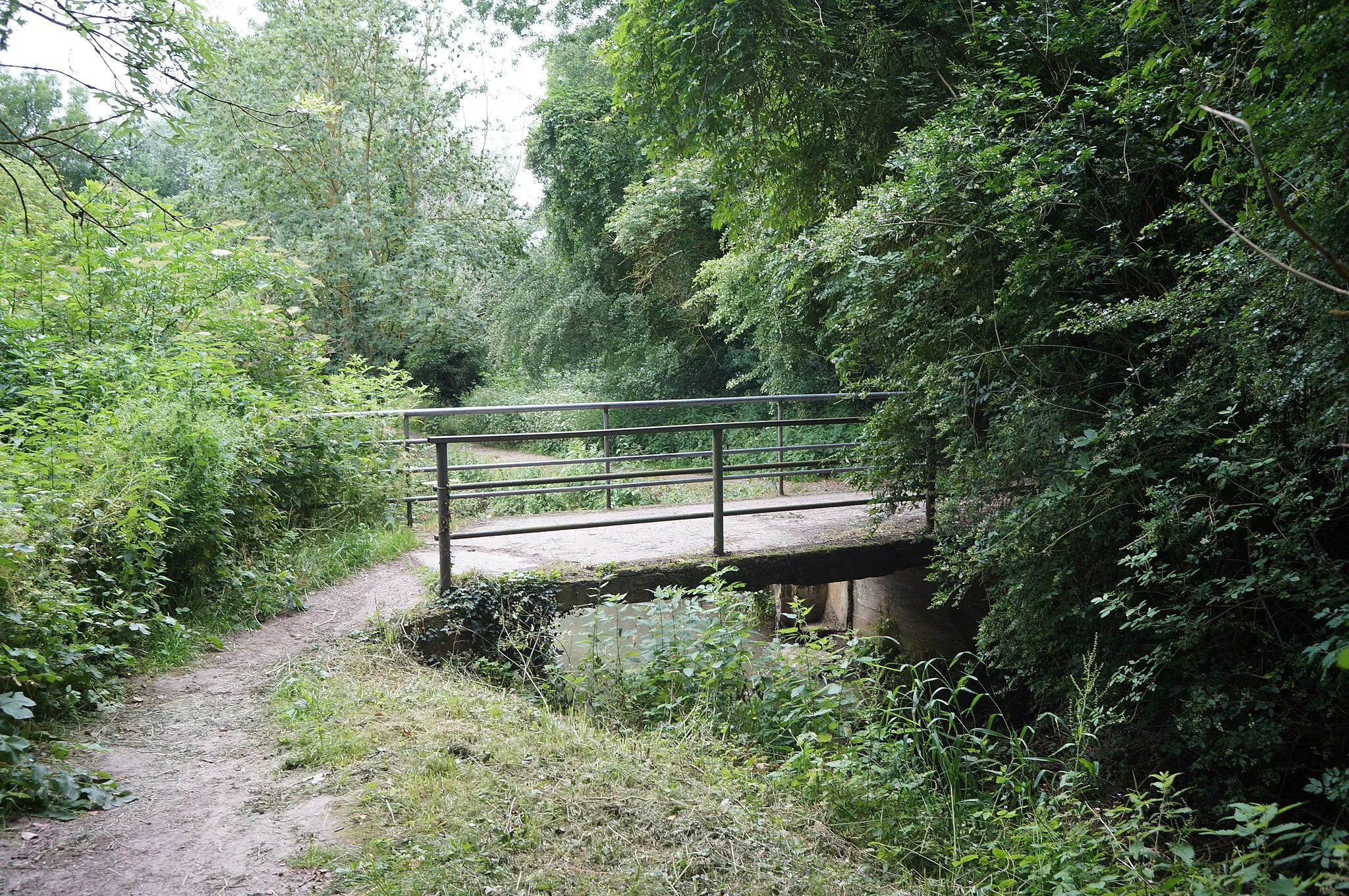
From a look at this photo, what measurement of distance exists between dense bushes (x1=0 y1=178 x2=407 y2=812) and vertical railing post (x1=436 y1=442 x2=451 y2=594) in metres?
1.18

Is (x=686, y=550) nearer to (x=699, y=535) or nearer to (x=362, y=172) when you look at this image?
(x=699, y=535)

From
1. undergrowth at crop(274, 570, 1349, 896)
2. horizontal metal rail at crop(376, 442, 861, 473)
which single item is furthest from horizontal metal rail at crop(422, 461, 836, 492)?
undergrowth at crop(274, 570, 1349, 896)

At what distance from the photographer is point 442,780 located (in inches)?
141

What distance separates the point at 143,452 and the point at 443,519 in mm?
2030

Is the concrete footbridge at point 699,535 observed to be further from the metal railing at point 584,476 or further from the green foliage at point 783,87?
the green foliage at point 783,87

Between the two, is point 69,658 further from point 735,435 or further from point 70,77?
point 735,435

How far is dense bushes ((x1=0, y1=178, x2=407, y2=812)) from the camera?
4348 millimetres

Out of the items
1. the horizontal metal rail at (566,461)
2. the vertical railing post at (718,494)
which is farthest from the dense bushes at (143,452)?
the vertical railing post at (718,494)

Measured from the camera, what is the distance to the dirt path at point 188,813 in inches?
116

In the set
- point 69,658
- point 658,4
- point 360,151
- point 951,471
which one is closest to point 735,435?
point 360,151

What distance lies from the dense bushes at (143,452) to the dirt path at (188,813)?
0.26m

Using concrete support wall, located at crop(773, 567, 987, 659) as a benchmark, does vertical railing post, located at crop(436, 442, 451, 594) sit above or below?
above

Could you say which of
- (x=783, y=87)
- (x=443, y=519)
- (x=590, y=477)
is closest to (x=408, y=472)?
(x=590, y=477)

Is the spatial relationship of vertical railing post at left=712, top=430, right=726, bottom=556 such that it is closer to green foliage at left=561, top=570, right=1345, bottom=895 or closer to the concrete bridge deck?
the concrete bridge deck
